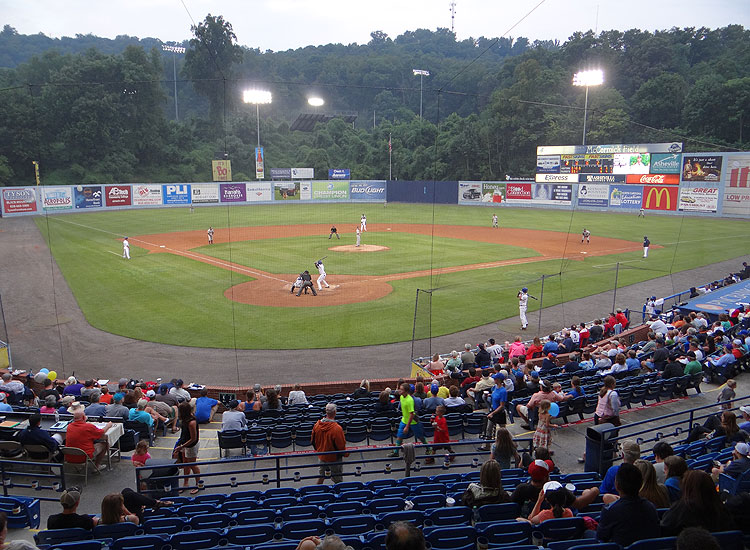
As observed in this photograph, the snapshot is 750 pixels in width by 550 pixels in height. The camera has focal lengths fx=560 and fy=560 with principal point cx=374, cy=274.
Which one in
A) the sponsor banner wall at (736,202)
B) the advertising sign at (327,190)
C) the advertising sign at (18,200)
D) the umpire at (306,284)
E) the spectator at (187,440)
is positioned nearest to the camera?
the spectator at (187,440)

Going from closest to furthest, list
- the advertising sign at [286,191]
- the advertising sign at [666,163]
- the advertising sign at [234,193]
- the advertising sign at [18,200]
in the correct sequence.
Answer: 1. the advertising sign at [666,163]
2. the advertising sign at [18,200]
3. the advertising sign at [234,193]
4. the advertising sign at [286,191]

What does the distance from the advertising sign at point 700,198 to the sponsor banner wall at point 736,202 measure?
77cm

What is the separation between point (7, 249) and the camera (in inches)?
1529

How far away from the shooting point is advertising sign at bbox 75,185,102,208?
6245 centimetres

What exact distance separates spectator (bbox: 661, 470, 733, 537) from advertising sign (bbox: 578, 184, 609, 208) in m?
59.8

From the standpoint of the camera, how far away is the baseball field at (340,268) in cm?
2231

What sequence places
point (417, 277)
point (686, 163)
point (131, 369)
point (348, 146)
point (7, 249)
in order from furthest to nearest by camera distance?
point (348, 146)
point (686, 163)
point (7, 249)
point (417, 277)
point (131, 369)

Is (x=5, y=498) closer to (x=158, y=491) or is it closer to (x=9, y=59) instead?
(x=158, y=491)

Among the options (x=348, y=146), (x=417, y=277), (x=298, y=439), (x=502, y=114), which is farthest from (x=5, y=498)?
(x=348, y=146)

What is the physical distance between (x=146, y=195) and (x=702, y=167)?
5901cm

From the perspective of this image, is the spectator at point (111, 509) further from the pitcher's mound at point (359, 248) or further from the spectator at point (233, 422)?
the pitcher's mound at point (359, 248)

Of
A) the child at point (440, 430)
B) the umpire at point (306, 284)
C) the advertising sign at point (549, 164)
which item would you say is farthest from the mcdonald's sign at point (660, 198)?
the child at point (440, 430)

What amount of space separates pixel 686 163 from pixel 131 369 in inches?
1943

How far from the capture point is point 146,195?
6756cm
